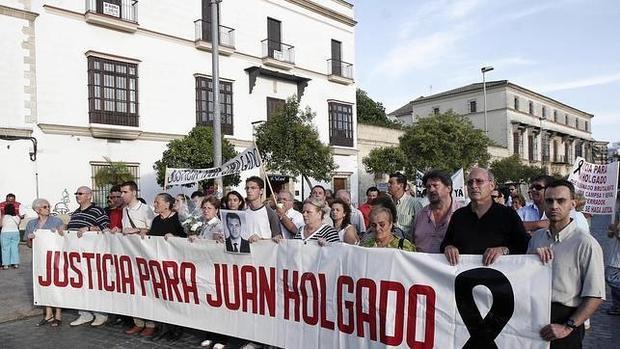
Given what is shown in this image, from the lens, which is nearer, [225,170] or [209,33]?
[225,170]

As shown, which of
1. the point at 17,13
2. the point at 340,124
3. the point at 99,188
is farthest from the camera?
the point at 340,124

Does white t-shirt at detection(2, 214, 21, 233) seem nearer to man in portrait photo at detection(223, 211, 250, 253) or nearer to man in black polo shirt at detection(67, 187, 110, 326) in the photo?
man in black polo shirt at detection(67, 187, 110, 326)

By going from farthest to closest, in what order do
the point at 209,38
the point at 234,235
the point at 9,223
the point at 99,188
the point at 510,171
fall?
the point at 510,171 → the point at 209,38 → the point at 99,188 → the point at 9,223 → the point at 234,235

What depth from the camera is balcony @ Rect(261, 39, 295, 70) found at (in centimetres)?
2612

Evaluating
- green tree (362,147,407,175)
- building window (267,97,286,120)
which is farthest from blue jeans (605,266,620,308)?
green tree (362,147,407,175)

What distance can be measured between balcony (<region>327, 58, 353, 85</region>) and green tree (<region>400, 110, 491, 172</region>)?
4858 millimetres

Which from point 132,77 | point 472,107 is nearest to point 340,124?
point 132,77

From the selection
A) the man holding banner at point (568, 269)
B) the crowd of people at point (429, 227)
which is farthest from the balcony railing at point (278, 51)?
the man holding banner at point (568, 269)

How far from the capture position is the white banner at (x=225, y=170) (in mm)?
8945

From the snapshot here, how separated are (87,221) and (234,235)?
8.83 ft

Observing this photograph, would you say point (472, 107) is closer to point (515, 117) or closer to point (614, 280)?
point (515, 117)

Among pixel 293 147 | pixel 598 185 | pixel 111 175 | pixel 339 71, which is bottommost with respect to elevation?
pixel 598 185

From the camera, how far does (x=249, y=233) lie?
5719 mm

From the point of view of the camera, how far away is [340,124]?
1206 inches
